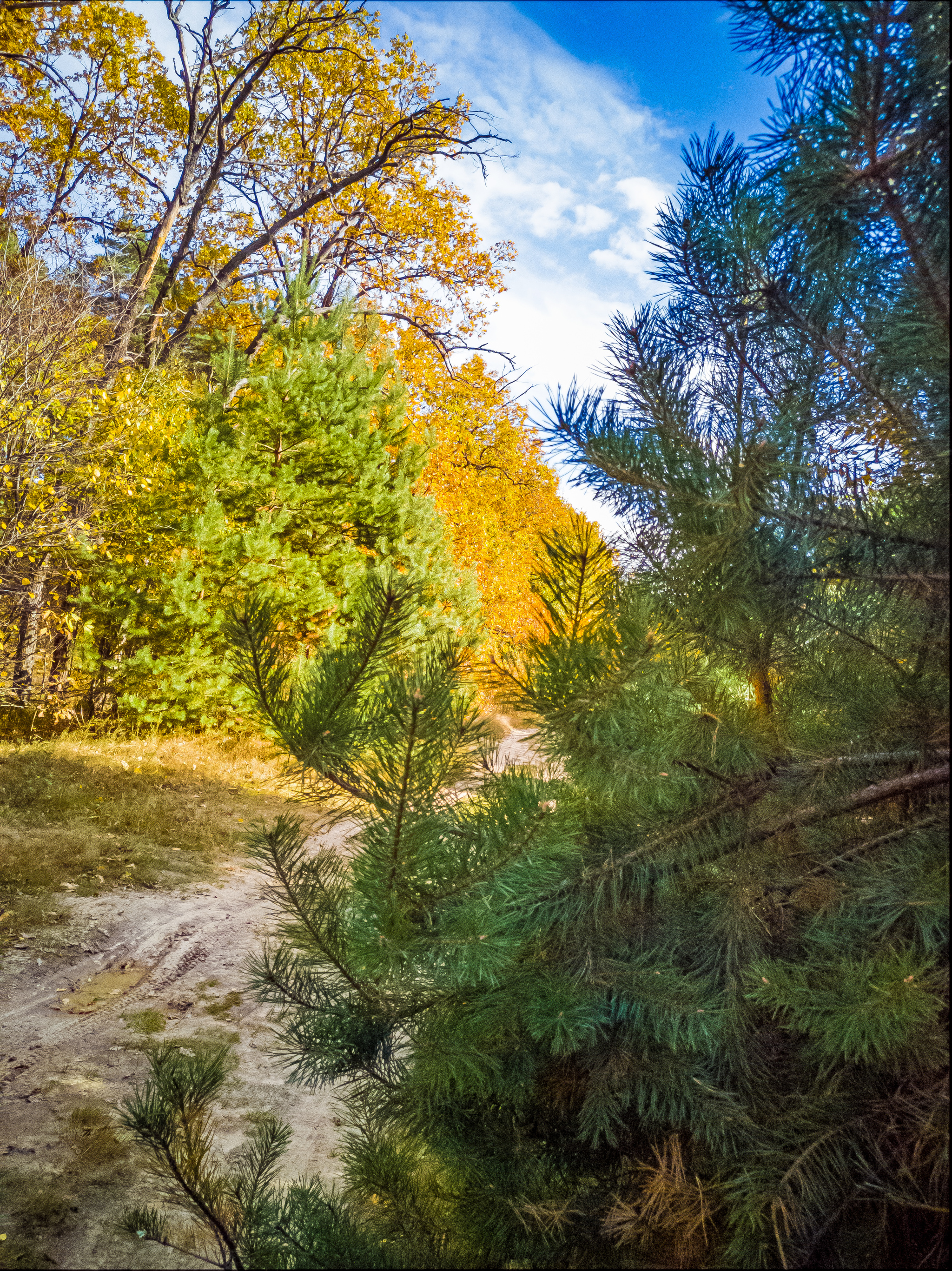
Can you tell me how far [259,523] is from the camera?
944 cm

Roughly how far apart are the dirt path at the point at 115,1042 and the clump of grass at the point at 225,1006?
0.04ft

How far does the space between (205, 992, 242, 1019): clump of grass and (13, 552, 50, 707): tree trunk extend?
5208 millimetres

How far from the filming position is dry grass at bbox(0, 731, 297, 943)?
20.4 feet

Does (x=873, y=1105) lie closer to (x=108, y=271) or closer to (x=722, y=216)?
(x=722, y=216)

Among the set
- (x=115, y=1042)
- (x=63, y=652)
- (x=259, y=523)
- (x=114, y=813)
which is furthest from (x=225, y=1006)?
(x=63, y=652)

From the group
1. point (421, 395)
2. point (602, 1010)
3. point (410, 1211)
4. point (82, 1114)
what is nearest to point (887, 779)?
point (602, 1010)

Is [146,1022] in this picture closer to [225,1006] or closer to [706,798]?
[225,1006]

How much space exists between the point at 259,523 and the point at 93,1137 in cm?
724

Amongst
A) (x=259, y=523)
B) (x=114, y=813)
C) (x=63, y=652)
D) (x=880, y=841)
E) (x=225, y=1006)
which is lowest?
(x=225, y=1006)

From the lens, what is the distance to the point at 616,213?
1.53 meters

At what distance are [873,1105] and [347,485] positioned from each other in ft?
33.3

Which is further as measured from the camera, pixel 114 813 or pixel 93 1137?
pixel 114 813

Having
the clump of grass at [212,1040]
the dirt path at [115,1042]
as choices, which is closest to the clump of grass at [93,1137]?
the dirt path at [115,1042]

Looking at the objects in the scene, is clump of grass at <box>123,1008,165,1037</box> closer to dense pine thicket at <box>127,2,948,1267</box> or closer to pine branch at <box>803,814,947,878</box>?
dense pine thicket at <box>127,2,948,1267</box>
